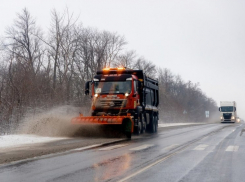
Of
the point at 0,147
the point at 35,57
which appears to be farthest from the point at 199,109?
the point at 0,147

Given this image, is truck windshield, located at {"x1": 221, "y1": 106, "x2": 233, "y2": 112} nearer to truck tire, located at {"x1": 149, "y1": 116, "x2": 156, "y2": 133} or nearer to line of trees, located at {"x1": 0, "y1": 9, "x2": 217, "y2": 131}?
line of trees, located at {"x1": 0, "y1": 9, "x2": 217, "y2": 131}

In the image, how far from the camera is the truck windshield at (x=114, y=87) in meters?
21.1

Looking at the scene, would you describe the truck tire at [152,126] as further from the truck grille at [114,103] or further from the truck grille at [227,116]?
the truck grille at [227,116]

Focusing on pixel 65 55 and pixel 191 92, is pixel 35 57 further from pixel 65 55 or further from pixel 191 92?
pixel 191 92

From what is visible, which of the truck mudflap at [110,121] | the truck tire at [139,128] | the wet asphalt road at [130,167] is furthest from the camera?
the truck tire at [139,128]

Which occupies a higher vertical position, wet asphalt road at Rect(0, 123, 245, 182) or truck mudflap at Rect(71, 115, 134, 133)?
truck mudflap at Rect(71, 115, 134, 133)

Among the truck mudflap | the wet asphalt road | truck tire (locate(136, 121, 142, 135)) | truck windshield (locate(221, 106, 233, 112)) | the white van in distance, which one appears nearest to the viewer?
the wet asphalt road

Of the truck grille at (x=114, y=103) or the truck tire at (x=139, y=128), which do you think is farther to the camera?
the truck tire at (x=139, y=128)

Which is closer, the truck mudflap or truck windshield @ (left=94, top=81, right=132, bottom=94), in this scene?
the truck mudflap

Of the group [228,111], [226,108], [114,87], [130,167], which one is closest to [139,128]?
[114,87]

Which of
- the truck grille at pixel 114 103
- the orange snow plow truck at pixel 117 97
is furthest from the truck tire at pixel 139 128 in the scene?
the truck grille at pixel 114 103

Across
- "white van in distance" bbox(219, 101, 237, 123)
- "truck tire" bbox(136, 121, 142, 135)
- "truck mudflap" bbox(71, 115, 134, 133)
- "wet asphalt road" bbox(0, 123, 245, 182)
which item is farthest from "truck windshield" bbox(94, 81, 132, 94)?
"white van in distance" bbox(219, 101, 237, 123)

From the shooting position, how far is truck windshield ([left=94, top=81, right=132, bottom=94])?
2112cm

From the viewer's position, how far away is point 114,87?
69.8ft
